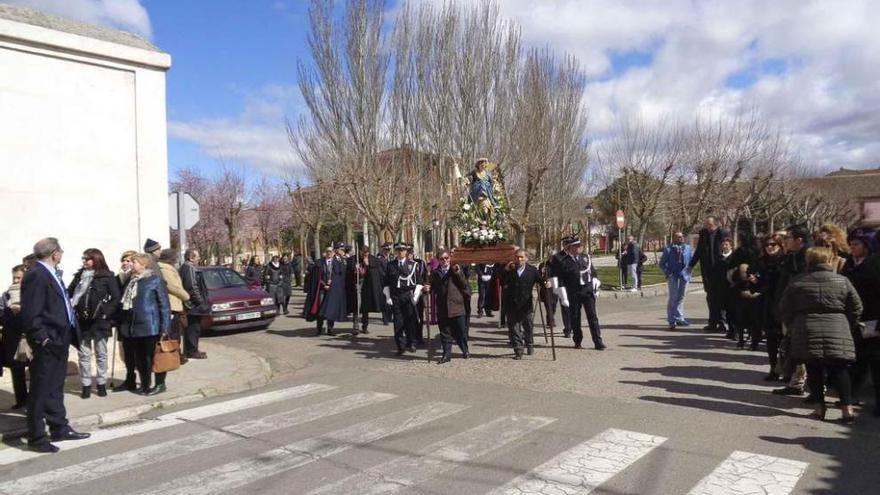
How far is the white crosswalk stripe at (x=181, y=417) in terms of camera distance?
19.1 feet

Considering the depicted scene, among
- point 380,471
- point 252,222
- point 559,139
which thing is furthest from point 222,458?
point 252,222

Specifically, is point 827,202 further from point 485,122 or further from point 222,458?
point 222,458

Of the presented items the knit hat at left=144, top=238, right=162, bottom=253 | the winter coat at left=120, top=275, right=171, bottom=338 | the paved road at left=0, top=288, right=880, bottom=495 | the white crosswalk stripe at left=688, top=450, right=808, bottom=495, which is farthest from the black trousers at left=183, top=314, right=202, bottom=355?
the white crosswalk stripe at left=688, top=450, right=808, bottom=495

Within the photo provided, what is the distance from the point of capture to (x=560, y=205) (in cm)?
3161

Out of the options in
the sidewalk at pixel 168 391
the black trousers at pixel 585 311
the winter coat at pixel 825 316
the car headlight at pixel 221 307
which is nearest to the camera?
the winter coat at pixel 825 316

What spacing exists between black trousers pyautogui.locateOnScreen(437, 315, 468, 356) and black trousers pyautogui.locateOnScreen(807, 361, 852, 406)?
193 inches

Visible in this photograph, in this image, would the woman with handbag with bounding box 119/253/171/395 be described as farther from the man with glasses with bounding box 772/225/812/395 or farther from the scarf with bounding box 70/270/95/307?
the man with glasses with bounding box 772/225/812/395

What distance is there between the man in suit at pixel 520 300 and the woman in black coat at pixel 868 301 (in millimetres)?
4219

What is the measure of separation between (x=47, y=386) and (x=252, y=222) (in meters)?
47.3

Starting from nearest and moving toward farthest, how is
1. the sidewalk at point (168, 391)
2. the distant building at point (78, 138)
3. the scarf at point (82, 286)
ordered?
the sidewalk at point (168, 391)
the scarf at point (82, 286)
the distant building at point (78, 138)

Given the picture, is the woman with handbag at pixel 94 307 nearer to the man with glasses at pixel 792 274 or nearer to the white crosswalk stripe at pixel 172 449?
the white crosswalk stripe at pixel 172 449

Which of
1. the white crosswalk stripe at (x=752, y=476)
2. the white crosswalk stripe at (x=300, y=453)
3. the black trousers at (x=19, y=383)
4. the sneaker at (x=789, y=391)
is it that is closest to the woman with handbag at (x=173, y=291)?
the black trousers at (x=19, y=383)

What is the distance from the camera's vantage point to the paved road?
15.3ft

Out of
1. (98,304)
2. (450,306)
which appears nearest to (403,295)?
(450,306)
